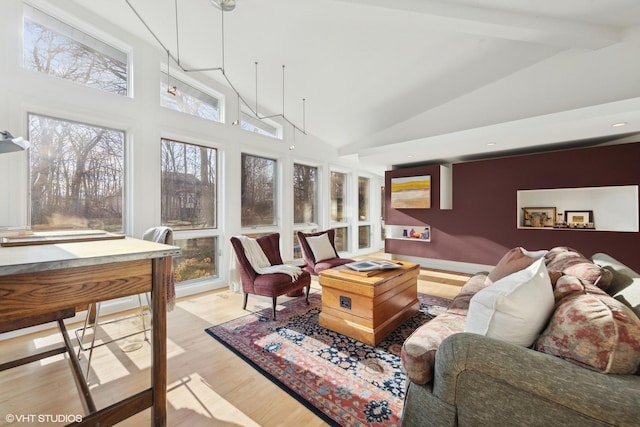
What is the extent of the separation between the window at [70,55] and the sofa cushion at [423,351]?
4.00 m

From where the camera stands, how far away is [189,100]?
149 inches

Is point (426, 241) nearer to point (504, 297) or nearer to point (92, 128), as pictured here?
point (504, 297)

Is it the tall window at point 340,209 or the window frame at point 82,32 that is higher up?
the window frame at point 82,32

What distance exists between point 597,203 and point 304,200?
4942 mm

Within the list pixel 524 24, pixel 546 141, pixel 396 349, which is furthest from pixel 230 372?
pixel 546 141

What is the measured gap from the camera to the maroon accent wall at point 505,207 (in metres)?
3.78

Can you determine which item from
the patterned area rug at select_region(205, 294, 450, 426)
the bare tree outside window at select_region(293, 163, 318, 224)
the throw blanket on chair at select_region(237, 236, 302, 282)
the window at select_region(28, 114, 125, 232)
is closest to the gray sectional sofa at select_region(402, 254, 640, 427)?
the patterned area rug at select_region(205, 294, 450, 426)

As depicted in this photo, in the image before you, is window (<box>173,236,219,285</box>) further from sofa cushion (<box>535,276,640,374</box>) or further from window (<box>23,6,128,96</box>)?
sofa cushion (<box>535,276,640,374</box>)

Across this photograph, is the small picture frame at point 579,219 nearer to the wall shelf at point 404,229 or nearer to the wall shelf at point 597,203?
the wall shelf at point 597,203

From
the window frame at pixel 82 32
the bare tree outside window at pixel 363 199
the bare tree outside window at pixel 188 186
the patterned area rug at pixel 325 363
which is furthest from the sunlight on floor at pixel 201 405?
the bare tree outside window at pixel 363 199

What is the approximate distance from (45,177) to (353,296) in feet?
10.9

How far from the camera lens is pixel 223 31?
2.92 metres

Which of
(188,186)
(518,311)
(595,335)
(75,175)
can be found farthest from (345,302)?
(75,175)

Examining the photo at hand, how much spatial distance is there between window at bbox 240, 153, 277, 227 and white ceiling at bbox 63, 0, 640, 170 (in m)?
1.06
